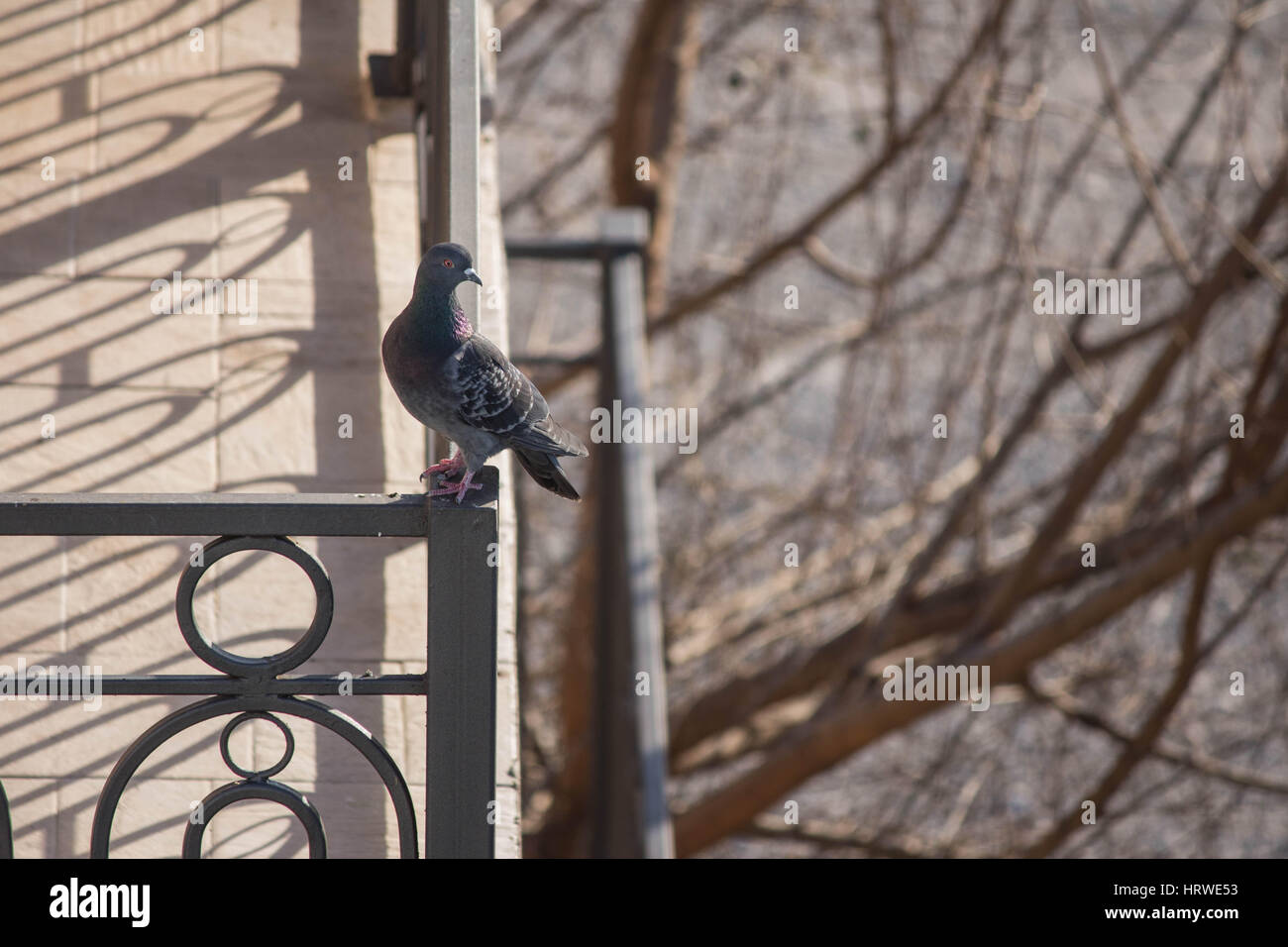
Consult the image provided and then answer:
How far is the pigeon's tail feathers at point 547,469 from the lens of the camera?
204 cm

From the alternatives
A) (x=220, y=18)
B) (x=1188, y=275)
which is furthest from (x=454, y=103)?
(x=1188, y=275)

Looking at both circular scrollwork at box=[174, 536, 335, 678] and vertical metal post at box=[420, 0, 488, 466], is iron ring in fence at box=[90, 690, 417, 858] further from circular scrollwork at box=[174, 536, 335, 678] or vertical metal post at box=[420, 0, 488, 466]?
Result: vertical metal post at box=[420, 0, 488, 466]

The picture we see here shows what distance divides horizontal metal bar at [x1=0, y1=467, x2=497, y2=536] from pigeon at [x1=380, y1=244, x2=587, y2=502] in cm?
21

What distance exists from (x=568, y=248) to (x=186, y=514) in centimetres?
281

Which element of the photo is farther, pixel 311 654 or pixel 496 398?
pixel 496 398

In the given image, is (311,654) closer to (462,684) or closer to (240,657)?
(240,657)

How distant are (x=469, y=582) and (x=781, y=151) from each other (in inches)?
175

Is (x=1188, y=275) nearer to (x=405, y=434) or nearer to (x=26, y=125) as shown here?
(x=405, y=434)

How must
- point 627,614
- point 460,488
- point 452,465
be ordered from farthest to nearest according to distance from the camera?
point 627,614 → point 452,465 → point 460,488

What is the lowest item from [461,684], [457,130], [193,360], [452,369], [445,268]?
[461,684]

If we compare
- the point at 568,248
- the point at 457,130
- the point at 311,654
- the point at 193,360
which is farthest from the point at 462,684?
the point at 568,248

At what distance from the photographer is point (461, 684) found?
171 cm

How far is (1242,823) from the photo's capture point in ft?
17.6

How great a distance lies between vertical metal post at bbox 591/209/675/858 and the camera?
3.72 m
